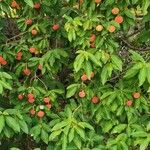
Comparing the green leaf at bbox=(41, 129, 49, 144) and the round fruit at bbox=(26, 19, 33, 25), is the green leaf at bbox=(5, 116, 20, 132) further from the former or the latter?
the round fruit at bbox=(26, 19, 33, 25)

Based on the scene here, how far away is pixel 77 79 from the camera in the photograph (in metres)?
3.59

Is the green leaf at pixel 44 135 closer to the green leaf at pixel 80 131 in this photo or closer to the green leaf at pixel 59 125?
the green leaf at pixel 59 125

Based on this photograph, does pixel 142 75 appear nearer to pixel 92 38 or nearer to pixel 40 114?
pixel 92 38

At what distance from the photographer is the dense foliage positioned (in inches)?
132

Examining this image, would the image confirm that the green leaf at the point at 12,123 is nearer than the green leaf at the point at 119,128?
Yes

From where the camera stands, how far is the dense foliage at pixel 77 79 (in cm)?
336

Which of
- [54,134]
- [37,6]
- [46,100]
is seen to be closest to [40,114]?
[46,100]

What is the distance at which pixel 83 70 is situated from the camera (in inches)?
138

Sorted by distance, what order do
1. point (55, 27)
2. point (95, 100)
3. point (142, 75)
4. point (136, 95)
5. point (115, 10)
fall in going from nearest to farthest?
point (142, 75) → point (115, 10) → point (136, 95) → point (95, 100) → point (55, 27)

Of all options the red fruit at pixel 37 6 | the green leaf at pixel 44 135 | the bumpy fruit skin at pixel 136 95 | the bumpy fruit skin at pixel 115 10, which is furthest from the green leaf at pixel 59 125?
the red fruit at pixel 37 6

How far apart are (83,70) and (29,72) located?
618mm

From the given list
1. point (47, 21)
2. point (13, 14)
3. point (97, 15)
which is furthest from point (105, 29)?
point (13, 14)


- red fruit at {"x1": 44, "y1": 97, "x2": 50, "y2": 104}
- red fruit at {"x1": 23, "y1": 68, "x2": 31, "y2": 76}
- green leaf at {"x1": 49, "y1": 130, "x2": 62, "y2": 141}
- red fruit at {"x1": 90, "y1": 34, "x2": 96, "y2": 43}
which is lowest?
green leaf at {"x1": 49, "y1": 130, "x2": 62, "y2": 141}

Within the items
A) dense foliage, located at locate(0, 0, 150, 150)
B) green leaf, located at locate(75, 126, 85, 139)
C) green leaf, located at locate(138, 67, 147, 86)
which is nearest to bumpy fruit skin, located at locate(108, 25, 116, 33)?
dense foliage, located at locate(0, 0, 150, 150)
